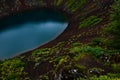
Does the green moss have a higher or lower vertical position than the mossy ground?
lower

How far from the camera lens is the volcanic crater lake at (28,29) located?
9362 cm

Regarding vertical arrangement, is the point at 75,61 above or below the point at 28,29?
below

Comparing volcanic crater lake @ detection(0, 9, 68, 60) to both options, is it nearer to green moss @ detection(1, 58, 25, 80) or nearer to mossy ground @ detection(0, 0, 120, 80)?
mossy ground @ detection(0, 0, 120, 80)

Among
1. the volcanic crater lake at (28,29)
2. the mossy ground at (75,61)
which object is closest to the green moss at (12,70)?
the mossy ground at (75,61)

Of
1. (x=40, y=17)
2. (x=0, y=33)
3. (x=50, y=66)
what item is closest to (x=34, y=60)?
(x=50, y=66)

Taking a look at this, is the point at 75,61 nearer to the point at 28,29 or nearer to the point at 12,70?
the point at 12,70

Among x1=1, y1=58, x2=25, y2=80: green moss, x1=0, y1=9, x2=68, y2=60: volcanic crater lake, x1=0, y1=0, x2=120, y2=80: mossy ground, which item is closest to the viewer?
x1=0, y1=0, x2=120, y2=80: mossy ground

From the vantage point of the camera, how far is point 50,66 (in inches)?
2092

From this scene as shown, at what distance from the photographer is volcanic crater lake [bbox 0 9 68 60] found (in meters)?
93.6

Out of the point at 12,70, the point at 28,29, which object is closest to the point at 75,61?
the point at 12,70

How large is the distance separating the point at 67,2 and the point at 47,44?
2354 inches

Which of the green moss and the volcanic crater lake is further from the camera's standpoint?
the volcanic crater lake

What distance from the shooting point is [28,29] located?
114 meters

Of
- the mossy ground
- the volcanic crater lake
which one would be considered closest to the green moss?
the mossy ground
